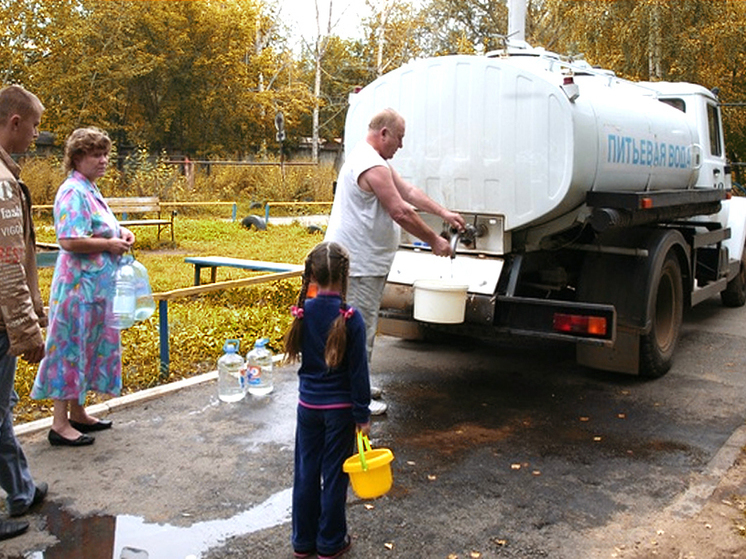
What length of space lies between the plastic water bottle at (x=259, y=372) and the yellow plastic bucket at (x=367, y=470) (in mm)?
2637

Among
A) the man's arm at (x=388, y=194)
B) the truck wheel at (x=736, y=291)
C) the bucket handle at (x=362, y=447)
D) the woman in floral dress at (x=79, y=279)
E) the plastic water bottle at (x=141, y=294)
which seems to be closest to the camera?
the bucket handle at (x=362, y=447)

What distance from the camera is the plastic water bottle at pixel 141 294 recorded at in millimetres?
4895

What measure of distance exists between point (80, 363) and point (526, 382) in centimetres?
349

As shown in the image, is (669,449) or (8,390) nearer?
(8,390)

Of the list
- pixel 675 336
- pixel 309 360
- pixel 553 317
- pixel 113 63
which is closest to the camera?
pixel 309 360

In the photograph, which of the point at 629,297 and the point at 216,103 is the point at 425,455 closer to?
the point at 629,297

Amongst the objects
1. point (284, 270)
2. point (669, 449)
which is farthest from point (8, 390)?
point (284, 270)

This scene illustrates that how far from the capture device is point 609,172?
5.66 m

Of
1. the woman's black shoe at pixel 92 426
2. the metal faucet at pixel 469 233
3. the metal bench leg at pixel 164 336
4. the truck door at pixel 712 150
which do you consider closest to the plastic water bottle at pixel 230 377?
the metal bench leg at pixel 164 336

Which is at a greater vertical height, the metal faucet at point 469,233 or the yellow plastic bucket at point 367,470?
the metal faucet at point 469,233

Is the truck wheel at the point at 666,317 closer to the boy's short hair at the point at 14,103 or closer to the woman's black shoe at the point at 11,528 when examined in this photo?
the woman's black shoe at the point at 11,528

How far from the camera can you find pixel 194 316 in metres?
7.63

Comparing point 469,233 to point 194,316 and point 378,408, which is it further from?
point 194,316

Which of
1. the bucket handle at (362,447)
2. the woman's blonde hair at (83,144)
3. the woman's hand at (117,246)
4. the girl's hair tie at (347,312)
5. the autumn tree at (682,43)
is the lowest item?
the bucket handle at (362,447)
